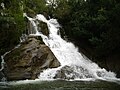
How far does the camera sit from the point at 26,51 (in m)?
25.4

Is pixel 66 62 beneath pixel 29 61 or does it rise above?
beneath

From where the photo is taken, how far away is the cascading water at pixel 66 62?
24203mm

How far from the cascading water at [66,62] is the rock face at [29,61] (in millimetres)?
747

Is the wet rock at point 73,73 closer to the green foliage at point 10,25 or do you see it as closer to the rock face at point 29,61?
the rock face at point 29,61

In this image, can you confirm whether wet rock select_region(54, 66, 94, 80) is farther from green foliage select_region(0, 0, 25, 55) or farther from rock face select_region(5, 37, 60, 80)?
green foliage select_region(0, 0, 25, 55)

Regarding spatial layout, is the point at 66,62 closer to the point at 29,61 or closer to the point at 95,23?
the point at 29,61

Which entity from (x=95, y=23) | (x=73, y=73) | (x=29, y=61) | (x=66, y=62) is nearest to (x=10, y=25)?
(x=29, y=61)

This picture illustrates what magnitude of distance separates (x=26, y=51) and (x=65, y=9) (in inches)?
454

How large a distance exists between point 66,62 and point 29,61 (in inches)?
159

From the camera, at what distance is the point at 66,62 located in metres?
27.2

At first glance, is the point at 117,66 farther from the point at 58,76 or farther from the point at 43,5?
the point at 43,5

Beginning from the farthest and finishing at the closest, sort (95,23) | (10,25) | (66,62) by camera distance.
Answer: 1. (95,23)
2. (66,62)
3. (10,25)

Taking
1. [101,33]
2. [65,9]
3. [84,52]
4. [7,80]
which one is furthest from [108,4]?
[7,80]

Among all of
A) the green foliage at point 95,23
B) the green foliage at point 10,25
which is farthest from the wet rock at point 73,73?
the green foliage at point 10,25
